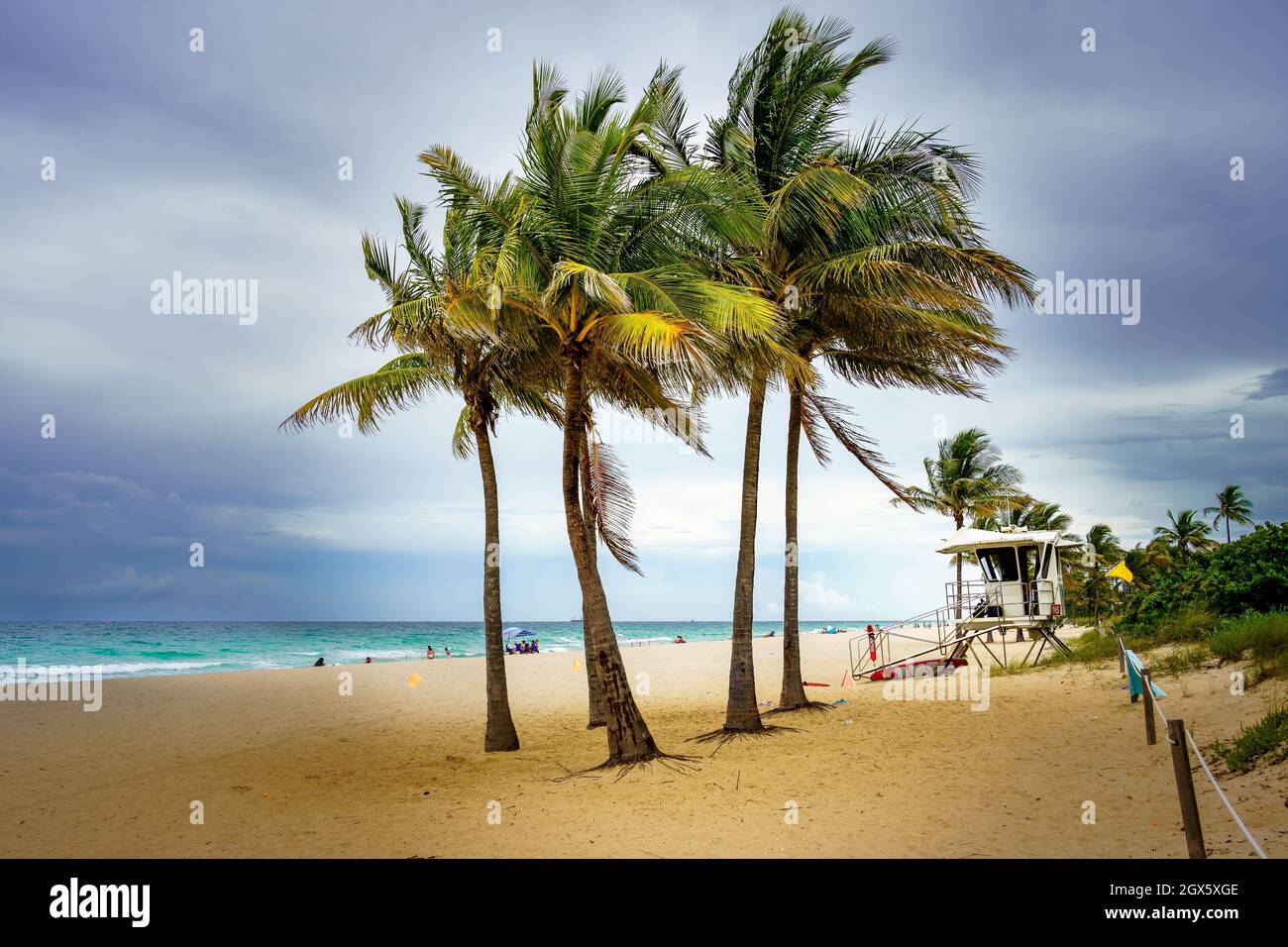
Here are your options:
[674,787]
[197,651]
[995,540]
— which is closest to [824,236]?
[674,787]

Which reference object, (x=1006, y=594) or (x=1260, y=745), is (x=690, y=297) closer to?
(x=1260, y=745)

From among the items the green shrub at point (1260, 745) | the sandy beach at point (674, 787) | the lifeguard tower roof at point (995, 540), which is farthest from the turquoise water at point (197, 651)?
the green shrub at point (1260, 745)

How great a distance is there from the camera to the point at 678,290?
36.5 feet

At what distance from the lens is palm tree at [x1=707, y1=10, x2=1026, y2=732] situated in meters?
13.2

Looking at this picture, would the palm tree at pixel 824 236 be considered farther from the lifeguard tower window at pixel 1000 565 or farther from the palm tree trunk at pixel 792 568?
the lifeguard tower window at pixel 1000 565

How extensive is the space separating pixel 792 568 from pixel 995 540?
385 inches

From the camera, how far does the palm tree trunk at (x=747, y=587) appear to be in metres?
13.5

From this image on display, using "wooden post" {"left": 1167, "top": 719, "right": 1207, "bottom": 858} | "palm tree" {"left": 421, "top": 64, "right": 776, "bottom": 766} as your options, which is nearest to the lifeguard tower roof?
"palm tree" {"left": 421, "top": 64, "right": 776, "bottom": 766}

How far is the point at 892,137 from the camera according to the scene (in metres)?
14.3

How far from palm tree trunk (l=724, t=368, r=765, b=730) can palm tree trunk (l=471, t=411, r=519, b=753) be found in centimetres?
381

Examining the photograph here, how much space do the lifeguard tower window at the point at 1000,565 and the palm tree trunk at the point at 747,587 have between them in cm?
1176
